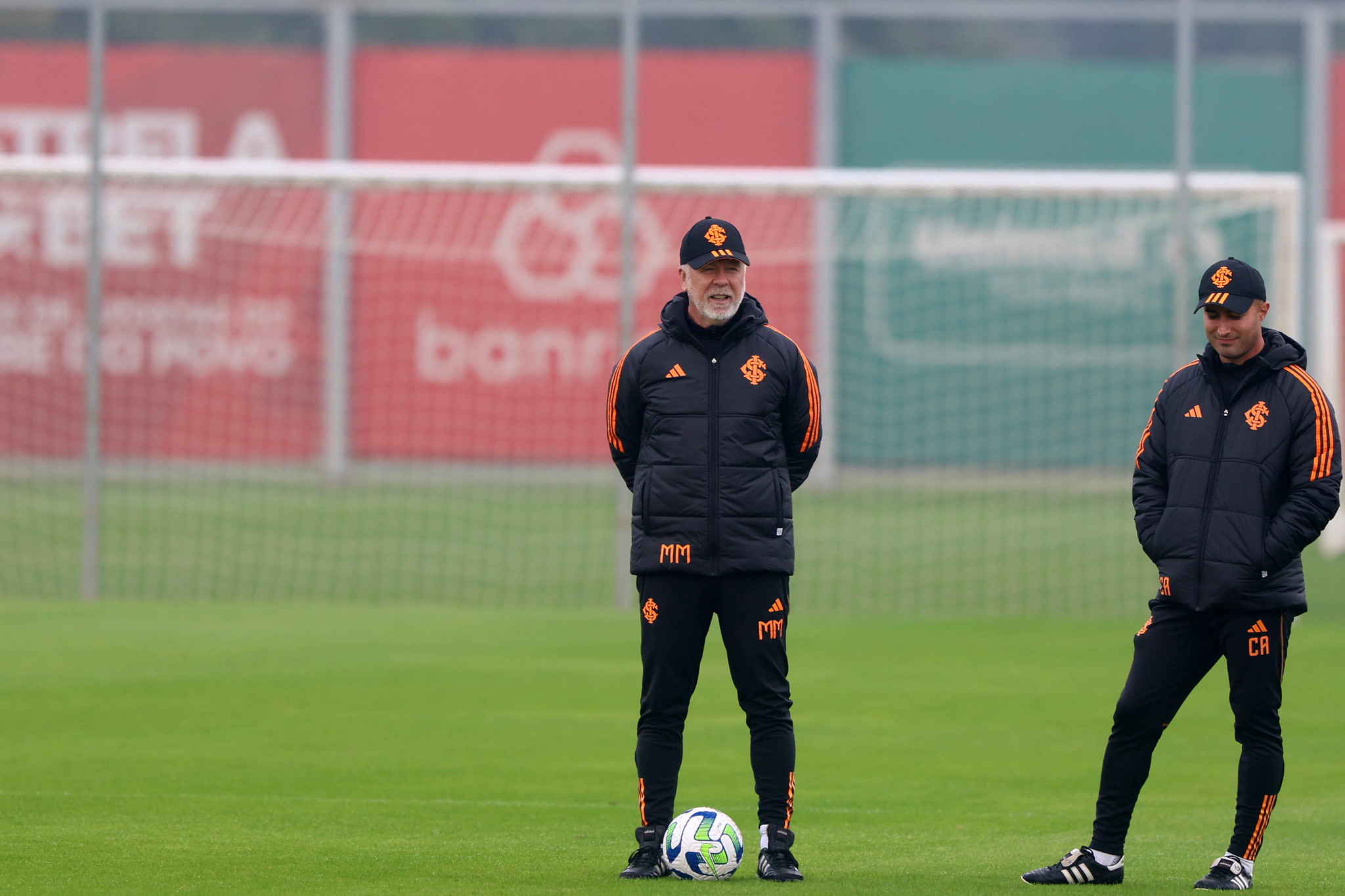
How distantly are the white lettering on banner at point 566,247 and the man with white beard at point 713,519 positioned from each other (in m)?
18.1

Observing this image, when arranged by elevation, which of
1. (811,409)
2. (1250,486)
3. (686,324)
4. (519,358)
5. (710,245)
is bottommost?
(1250,486)

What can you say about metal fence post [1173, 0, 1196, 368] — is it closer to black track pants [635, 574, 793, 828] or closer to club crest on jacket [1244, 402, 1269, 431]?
club crest on jacket [1244, 402, 1269, 431]

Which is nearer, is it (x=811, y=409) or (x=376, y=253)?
(x=811, y=409)

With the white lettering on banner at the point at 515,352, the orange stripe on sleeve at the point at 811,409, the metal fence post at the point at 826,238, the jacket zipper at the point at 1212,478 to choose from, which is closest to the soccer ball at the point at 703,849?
the orange stripe on sleeve at the point at 811,409

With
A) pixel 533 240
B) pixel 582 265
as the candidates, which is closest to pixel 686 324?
pixel 582 265

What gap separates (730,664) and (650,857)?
0.60m

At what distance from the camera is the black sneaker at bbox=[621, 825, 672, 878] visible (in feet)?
18.5

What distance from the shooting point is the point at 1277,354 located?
557 cm

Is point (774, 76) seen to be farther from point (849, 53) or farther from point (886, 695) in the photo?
point (886, 695)

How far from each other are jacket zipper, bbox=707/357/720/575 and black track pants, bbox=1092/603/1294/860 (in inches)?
48.4

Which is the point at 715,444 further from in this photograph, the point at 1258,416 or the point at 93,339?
the point at 93,339

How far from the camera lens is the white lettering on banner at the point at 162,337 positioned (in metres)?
24.3

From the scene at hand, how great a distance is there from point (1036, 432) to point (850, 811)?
16488 mm

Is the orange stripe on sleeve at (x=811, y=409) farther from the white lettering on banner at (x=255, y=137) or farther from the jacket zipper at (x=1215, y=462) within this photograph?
the white lettering on banner at (x=255, y=137)
